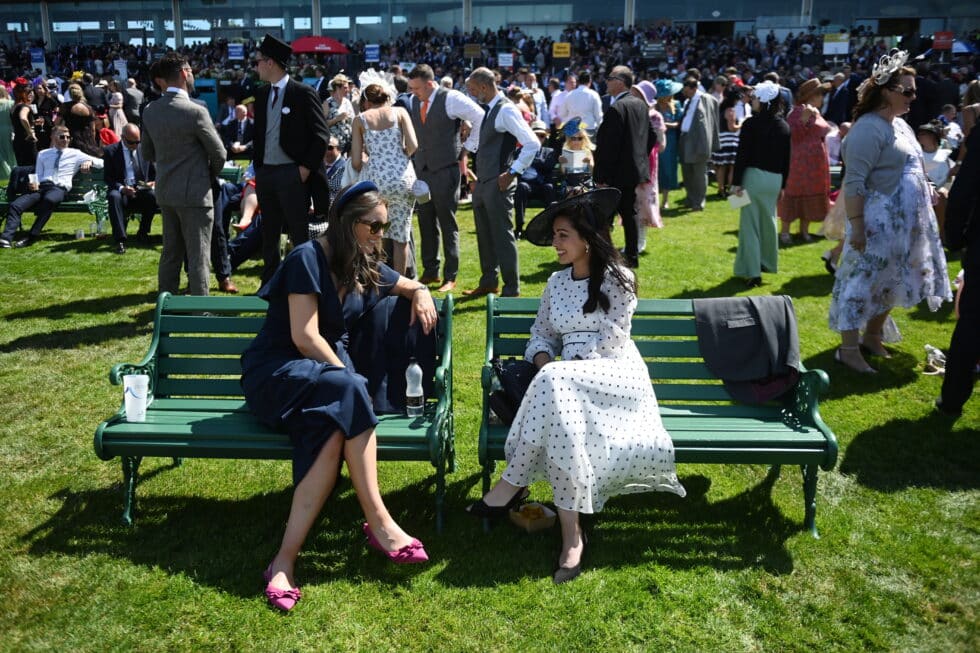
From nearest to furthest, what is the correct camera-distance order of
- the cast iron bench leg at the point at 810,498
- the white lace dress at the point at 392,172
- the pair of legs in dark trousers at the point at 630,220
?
the cast iron bench leg at the point at 810,498, the white lace dress at the point at 392,172, the pair of legs in dark trousers at the point at 630,220

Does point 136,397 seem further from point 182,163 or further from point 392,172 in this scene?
point 392,172

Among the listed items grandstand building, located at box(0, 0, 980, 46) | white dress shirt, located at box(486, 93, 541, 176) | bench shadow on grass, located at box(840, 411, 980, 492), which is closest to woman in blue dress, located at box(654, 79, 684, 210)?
white dress shirt, located at box(486, 93, 541, 176)

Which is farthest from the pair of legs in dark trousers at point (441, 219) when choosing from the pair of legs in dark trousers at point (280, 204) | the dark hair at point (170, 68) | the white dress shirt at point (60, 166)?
the white dress shirt at point (60, 166)

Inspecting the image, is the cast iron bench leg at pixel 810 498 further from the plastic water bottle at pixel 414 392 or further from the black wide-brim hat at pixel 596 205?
the plastic water bottle at pixel 414 392

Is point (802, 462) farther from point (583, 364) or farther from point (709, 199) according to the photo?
point (709, 199)

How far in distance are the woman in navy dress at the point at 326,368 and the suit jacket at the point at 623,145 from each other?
4505 millimetres

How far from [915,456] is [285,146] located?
5.19m

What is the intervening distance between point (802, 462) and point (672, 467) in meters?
0.59

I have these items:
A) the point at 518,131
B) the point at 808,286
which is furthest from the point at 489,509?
the point at 808,286

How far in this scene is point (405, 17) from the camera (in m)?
44.0

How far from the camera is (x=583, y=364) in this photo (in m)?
3.86

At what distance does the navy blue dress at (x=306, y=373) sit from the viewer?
3.63 meters

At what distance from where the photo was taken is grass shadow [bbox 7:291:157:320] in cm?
762

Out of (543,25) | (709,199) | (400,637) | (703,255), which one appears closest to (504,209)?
(703,255)
